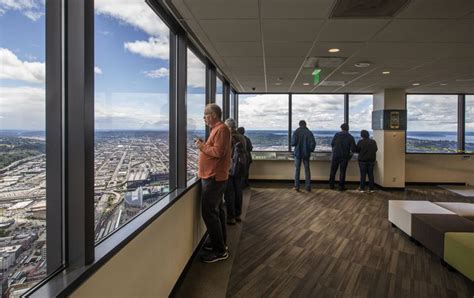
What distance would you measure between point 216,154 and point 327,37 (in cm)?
170

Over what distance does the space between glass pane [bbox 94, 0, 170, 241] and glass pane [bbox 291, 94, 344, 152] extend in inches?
237

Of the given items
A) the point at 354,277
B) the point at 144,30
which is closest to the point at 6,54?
the point at 144,30

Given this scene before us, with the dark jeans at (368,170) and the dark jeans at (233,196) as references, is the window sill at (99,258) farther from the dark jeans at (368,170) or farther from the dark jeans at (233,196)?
the dark jeans at (368,170)

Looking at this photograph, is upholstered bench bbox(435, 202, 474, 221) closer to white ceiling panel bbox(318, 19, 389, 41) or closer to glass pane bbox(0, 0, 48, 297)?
white ceiling panel bbox(318, 19, 389, 41)

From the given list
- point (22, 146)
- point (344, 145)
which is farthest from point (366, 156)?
point (22, 146)

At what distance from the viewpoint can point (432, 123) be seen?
7.95 metres

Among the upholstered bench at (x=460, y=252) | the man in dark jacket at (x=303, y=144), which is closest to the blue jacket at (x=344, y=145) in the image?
the man in dark jacket at (x=303, y=144)

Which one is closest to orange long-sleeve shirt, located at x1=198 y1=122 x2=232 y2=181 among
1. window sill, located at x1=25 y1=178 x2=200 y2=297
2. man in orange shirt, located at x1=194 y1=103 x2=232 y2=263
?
man in orange shirt, located at x1=194 y1=103 x2=232 y2=263

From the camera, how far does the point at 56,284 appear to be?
1153mm

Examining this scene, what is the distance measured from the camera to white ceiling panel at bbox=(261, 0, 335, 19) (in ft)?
7.57

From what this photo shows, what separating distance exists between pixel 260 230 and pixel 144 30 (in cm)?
296

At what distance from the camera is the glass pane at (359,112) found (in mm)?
8016

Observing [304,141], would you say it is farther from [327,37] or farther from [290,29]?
[290,29]

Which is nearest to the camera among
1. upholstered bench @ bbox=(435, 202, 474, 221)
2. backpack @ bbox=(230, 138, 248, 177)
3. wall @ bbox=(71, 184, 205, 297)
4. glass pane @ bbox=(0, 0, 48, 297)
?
glass pane @ bbox=(0, 0, 48, 297)
